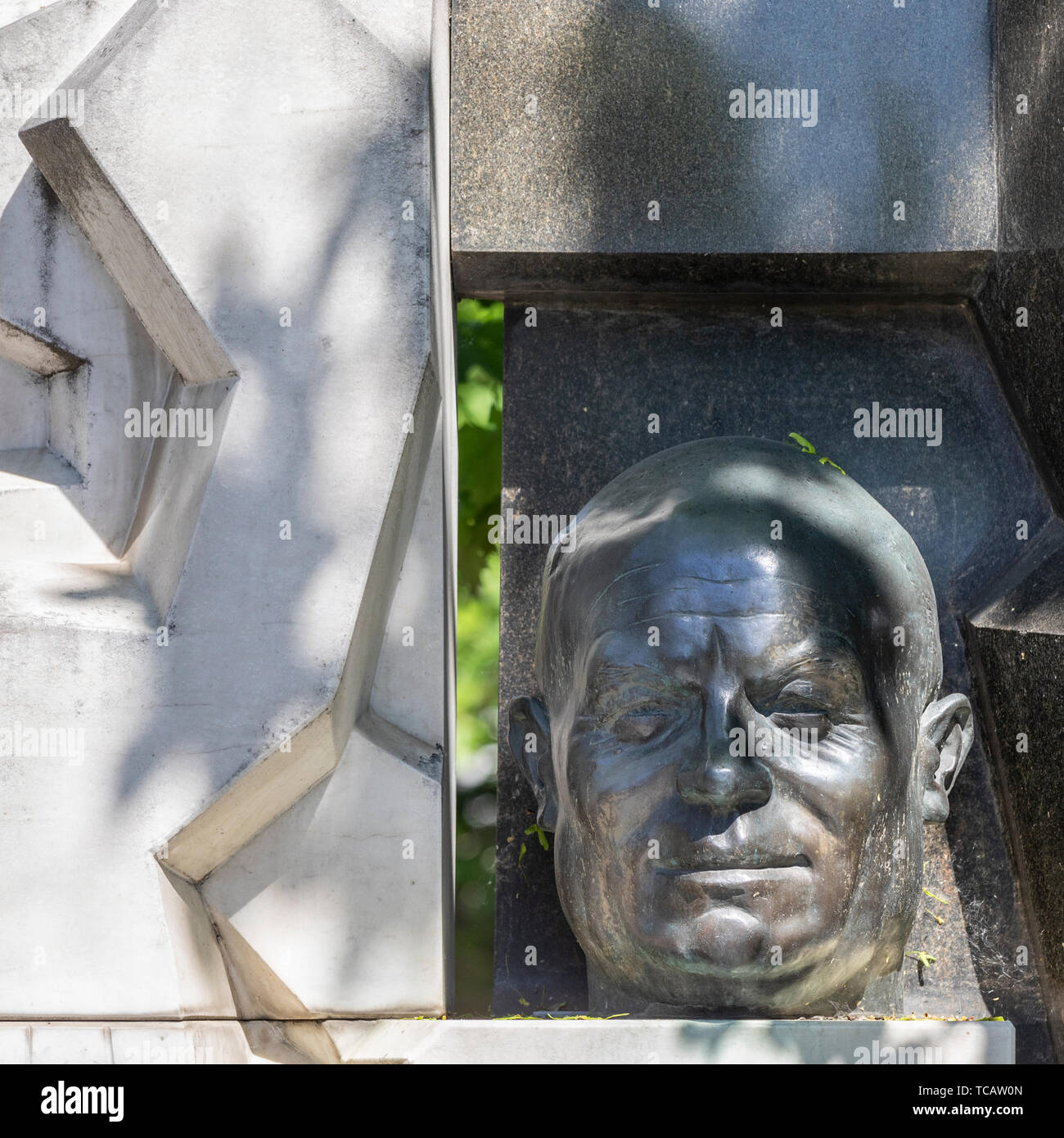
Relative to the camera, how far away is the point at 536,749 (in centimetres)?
472

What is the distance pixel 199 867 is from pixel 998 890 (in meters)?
2.46

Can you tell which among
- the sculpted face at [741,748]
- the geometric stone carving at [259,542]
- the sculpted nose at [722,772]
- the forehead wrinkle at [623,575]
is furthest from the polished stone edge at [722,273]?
the sculpted nose at [722,772]

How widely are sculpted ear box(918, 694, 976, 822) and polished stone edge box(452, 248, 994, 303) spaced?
1.50 m

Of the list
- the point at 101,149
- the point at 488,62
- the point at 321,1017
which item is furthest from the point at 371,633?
the point at 488,62

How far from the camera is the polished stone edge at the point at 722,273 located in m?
5.24

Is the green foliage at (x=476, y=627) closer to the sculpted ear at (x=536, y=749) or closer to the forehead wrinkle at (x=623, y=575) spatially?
the sculpted ear at (x=536, y=749)

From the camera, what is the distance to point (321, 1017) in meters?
4.53

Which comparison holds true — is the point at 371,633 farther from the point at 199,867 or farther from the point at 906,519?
the point at 906,519

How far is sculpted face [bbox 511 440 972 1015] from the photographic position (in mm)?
4066

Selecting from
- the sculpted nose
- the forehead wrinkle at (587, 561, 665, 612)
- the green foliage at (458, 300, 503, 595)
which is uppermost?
the green foliage at (458, 300, 503, 595)

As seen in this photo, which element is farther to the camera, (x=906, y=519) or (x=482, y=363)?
(x=482, y=363)

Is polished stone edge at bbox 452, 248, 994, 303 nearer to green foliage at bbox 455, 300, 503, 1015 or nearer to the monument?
the monument

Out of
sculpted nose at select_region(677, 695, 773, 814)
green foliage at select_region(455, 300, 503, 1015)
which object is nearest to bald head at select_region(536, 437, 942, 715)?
sculpted nose at select_region(677, 695, 773, 814)

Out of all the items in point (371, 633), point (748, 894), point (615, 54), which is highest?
point (615, 54)
